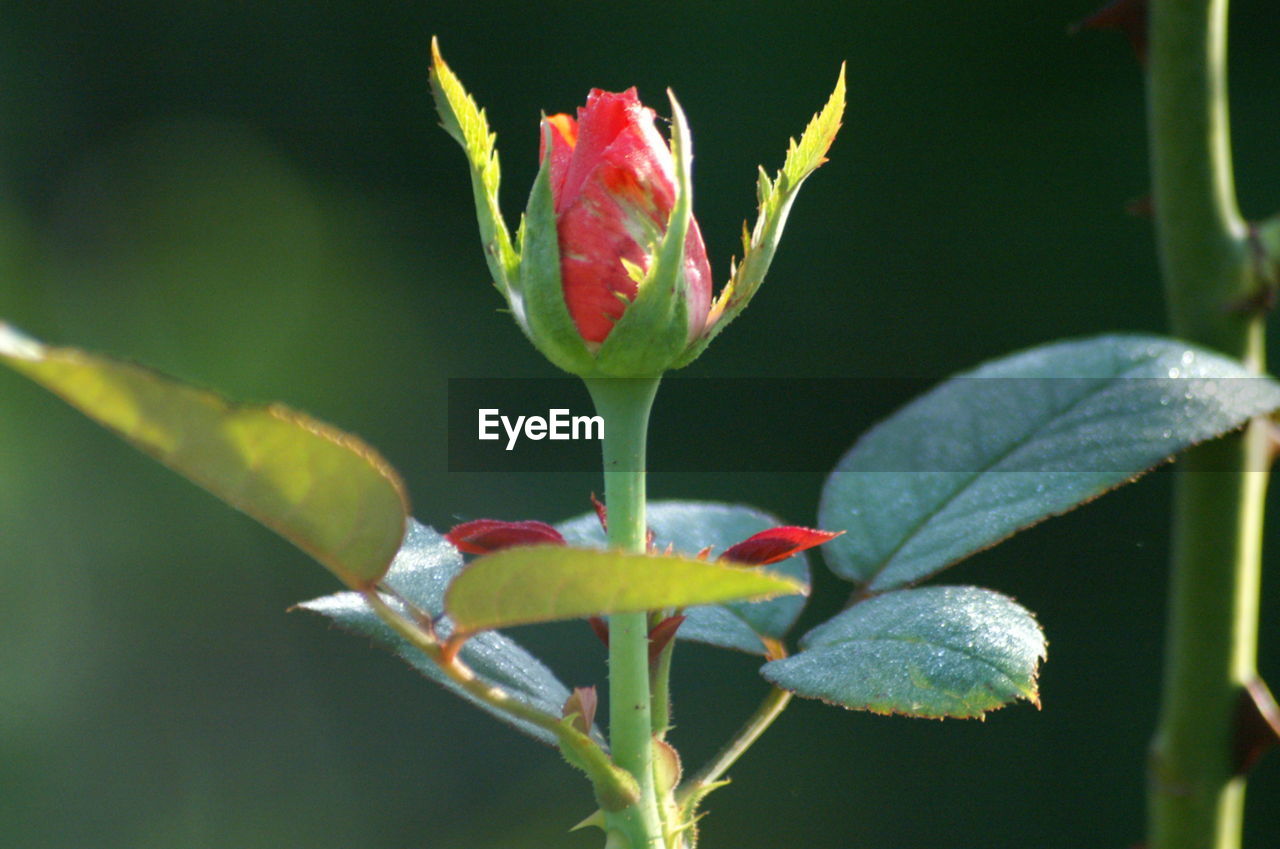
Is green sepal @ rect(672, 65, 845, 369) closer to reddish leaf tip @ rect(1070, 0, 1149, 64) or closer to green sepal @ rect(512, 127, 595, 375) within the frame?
green sepal @ rect(512, 127, 595, 375)

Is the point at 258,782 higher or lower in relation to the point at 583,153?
lower

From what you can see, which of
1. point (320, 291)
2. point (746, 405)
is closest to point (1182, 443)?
point (746, 405)

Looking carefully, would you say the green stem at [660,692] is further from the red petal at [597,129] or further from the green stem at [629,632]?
the red petal at [597,129]

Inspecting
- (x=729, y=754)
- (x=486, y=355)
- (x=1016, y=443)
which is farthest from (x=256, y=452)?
(x=486, y=355)

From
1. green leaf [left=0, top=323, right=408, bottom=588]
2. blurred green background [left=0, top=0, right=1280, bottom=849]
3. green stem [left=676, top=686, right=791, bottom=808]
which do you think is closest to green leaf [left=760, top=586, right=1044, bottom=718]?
green stem [left=676, top=686, right=791, bottom=808]

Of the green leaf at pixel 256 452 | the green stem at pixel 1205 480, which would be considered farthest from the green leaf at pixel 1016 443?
the green leaf at pixel 256 452

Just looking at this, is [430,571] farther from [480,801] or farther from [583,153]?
[480,801]
